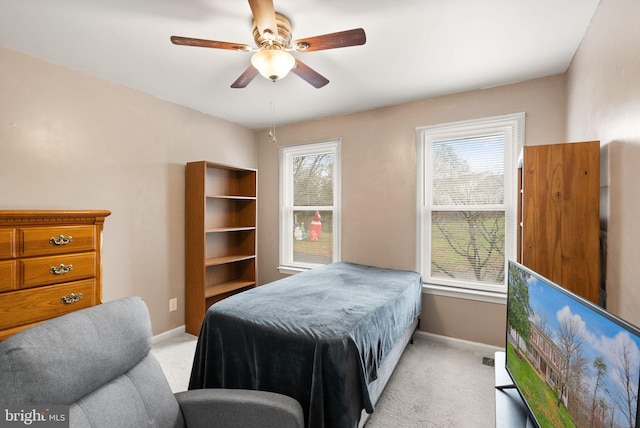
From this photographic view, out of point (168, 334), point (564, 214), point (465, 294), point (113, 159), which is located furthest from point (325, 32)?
point (168, 334)

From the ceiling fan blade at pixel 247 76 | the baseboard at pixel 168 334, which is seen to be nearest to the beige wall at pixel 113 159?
the baseboard at pixel 168 334

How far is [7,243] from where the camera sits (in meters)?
1.76

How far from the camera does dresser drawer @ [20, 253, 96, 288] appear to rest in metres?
1.84

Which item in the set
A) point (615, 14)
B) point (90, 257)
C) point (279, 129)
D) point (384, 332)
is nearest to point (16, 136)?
point (90, 257)

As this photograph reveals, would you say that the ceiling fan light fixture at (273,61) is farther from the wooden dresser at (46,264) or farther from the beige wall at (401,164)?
the beige wall at (401,164)

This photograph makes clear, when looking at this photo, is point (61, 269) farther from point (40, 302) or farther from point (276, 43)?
point (276, 43)

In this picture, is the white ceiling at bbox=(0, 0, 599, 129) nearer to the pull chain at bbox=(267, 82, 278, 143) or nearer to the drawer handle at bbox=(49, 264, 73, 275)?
the pull chain at bbox=(267, 82, 278, 143)

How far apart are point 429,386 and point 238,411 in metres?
1.71

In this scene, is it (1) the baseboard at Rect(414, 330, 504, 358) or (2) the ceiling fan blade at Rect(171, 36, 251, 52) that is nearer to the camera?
(2) the ceiling fan blade at Rect(171, 36, 251, 52)

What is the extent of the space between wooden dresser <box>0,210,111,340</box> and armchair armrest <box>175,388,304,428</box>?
4.43 ft

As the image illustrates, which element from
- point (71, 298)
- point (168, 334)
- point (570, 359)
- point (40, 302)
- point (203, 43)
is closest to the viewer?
point (570, 359)

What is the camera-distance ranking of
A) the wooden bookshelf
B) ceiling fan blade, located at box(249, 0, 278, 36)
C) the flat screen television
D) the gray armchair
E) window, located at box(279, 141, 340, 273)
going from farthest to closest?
window, located at box(279, 141, 340, 273)
the wooden bookshelf
ceiling fan blade, located at box(249, 0, 278, 36)
the gray armchair
the flat screen television

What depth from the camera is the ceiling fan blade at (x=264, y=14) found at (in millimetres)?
1377

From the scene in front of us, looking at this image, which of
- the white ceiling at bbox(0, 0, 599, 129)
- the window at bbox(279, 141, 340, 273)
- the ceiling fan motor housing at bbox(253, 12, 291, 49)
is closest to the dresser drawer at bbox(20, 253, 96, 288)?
the white ceiling at bbox(0, 0, 599, 129)
